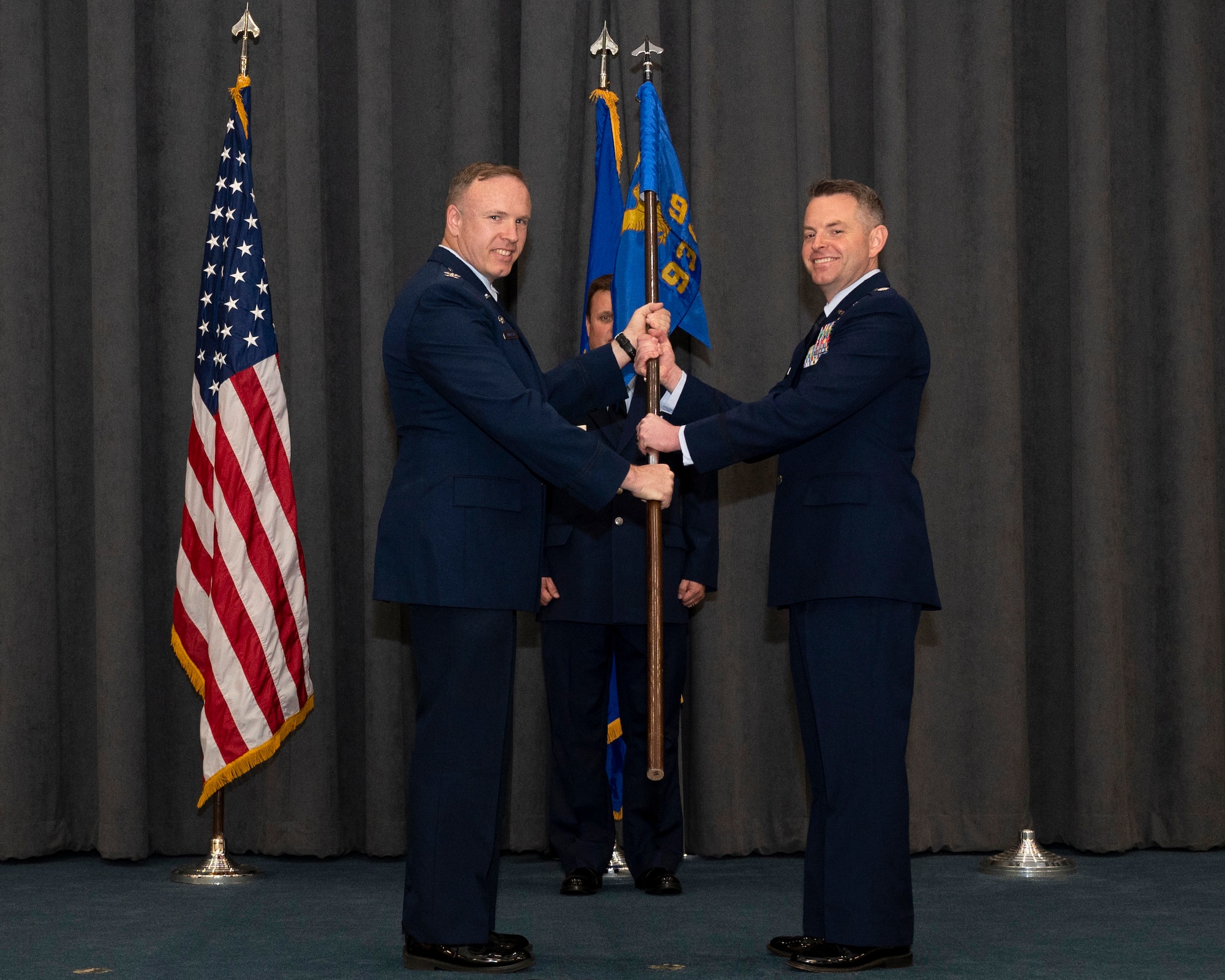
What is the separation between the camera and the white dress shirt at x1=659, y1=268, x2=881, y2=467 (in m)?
2.89

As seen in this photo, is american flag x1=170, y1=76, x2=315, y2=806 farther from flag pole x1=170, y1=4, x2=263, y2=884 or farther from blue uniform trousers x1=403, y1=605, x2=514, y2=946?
blue uniform trousers x1=403, y1=605, x2=514, y2=946

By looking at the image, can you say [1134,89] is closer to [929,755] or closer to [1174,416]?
[1174,416]

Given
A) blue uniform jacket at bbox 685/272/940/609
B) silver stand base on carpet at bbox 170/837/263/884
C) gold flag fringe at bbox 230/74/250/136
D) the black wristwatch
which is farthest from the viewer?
gold flag fringe at bbox 230/74/250/136

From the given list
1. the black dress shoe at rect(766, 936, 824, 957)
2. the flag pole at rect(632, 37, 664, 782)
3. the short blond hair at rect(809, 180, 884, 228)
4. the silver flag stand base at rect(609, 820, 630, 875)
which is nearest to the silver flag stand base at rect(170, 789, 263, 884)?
the silver flag stand base at rect(609, 820, 630, 875)

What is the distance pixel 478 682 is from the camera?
103 inches

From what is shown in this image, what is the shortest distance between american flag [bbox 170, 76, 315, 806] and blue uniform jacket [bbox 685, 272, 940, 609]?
1691mm

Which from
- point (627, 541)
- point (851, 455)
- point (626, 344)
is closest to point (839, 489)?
A: point (851, 455)

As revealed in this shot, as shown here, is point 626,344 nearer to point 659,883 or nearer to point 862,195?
point 862,195

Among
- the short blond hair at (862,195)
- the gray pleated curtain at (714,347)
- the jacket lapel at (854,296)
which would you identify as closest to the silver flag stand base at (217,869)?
the gray pleated curtain at (714,347)

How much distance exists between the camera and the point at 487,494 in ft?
8.63

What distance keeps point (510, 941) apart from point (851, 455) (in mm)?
1282

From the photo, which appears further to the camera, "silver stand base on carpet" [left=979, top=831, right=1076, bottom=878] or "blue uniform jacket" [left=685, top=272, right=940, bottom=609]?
"silver stand base on carpet" [left=979, top=831, right=1076, bottom=878]

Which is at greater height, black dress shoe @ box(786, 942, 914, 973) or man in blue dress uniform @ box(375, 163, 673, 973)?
man in blue dress uniform @ box(375, 163, 673, 973)

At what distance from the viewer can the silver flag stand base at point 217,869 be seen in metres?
3.80
